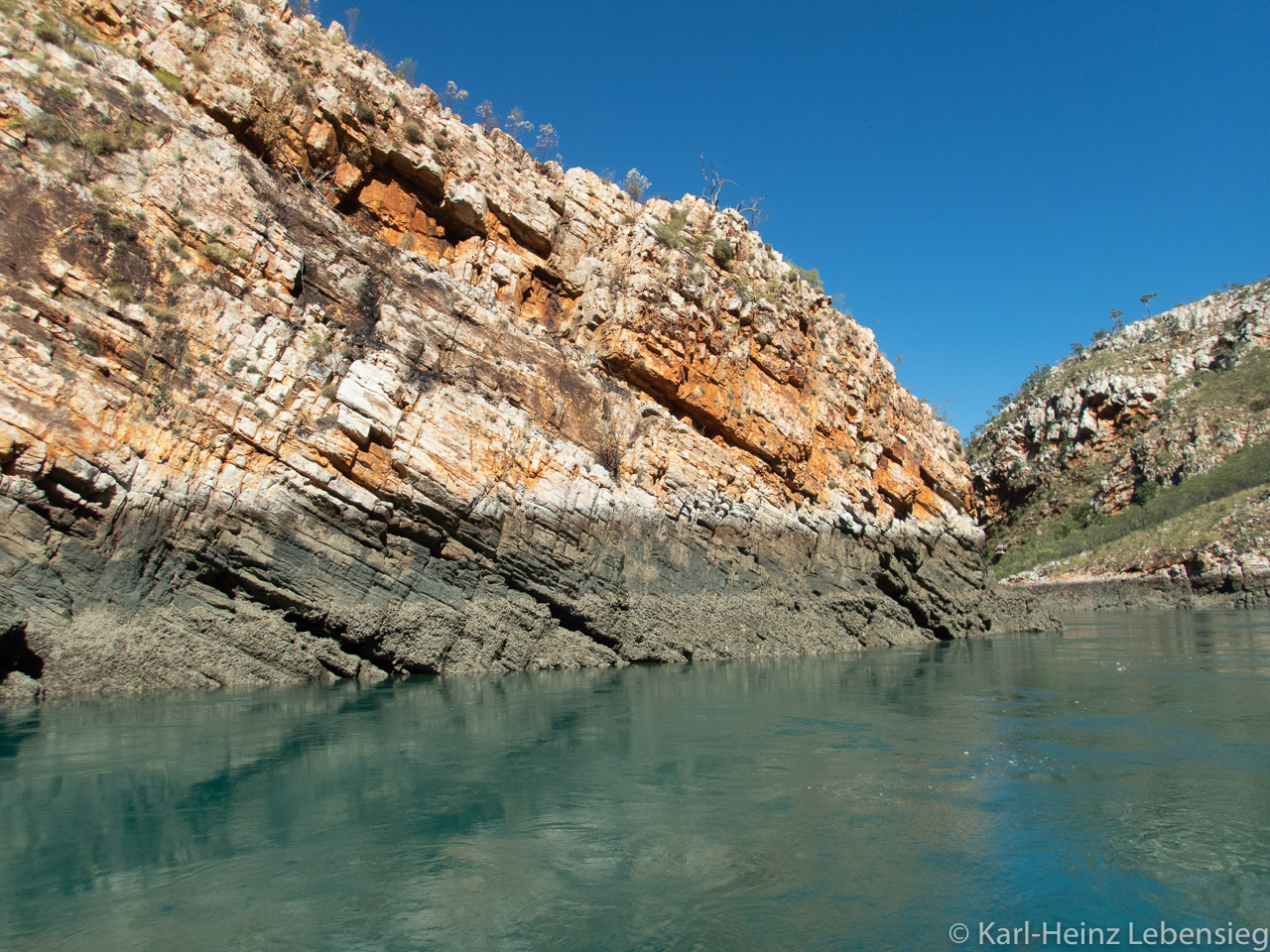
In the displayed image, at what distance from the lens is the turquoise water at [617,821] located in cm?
514

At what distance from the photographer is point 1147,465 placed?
6794 centimetres

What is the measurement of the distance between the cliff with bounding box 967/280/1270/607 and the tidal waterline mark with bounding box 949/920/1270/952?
52.1 metres

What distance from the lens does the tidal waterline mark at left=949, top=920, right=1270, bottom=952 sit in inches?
186

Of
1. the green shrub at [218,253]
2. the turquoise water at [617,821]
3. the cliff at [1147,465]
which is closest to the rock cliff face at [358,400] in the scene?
the green shrub at [218,253]

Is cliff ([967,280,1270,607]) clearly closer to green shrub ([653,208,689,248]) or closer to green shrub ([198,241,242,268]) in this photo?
green shrub ([653,208,689,248])

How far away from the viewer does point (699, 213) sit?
29672mm

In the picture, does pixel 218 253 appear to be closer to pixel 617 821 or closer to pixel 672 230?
pixel 617 821

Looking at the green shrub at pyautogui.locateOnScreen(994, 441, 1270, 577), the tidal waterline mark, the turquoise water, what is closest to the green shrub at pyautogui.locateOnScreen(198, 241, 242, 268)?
the turquoise water

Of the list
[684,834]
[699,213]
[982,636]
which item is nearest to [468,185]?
[699,213]

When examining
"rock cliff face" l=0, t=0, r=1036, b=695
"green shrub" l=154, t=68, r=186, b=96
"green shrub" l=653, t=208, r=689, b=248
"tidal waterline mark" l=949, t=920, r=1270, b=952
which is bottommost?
"tidal waterline mark" l=949, t=920, r=1270, b=952

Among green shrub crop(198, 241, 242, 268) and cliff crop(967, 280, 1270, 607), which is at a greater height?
cliff crop(967, 280, 1270, 607)

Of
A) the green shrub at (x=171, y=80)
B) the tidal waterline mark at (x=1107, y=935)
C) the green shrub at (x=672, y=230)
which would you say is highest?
the green shrub at (x=672, y=230)

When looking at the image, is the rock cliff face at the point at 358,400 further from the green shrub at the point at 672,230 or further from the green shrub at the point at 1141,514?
the green shrub at the point at 1141,514

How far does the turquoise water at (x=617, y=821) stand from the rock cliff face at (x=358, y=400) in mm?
2595
